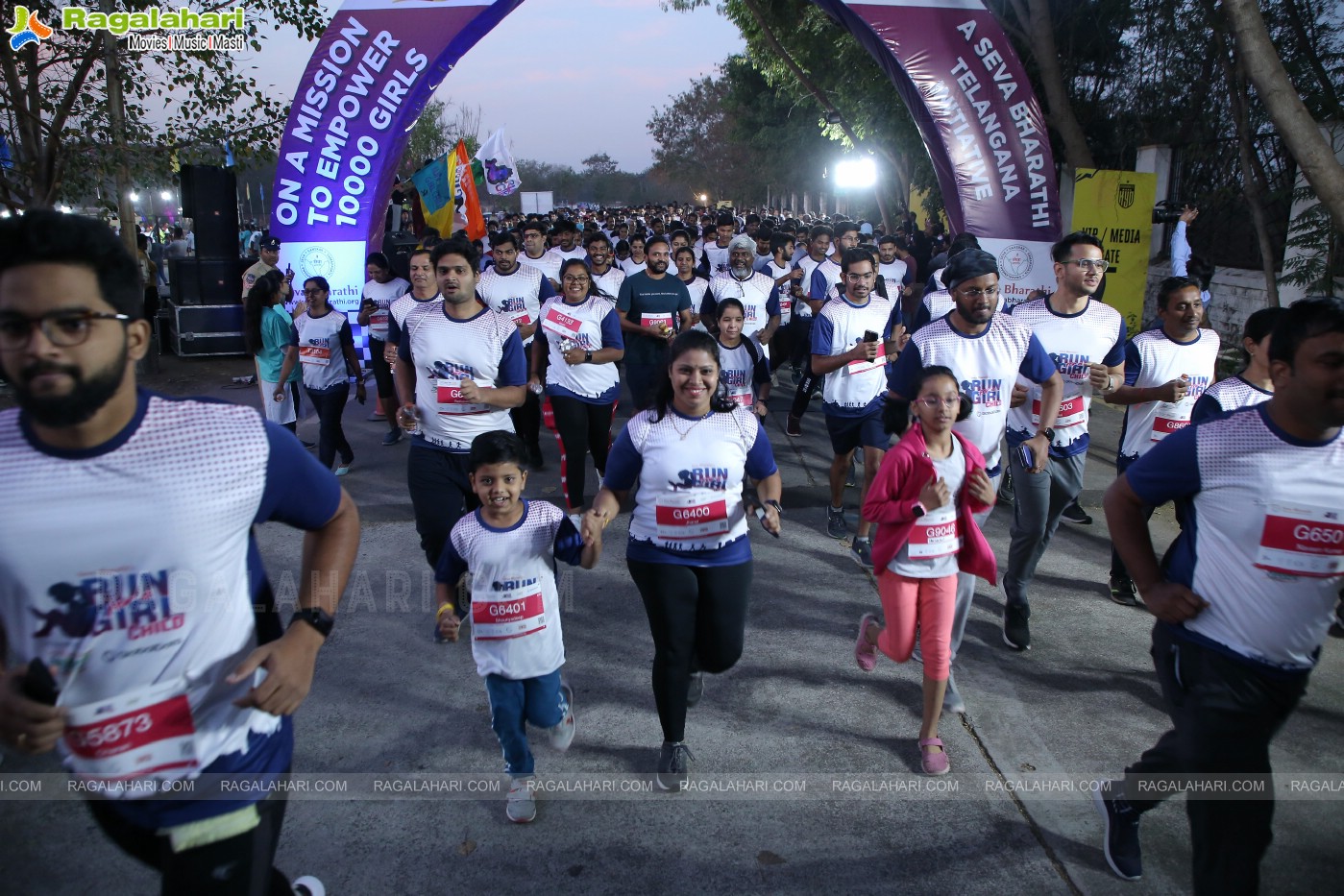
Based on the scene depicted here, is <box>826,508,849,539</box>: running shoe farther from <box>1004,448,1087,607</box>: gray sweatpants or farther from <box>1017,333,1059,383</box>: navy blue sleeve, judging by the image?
<box>1017,333,1059,383</box>: navy blue sleeve

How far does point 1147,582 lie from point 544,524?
6.87 ft

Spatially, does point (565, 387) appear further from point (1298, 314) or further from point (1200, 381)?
point (1298, 314)

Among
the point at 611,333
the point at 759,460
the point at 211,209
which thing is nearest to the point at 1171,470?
the point at 759,460

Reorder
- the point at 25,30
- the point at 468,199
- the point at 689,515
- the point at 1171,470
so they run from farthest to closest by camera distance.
Result: the point at 468,199 < the point at 25,30 < the point at 689,515 < the point at 1171,470

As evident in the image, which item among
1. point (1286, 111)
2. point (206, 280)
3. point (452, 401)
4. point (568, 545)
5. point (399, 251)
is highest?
point (1286, 111)

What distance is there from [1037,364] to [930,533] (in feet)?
5.04

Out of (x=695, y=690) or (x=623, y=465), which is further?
(x=695, y=690)

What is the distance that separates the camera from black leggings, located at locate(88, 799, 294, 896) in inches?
76.4

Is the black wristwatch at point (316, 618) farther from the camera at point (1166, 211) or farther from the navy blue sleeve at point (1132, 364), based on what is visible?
the camera at point (1166, 211)

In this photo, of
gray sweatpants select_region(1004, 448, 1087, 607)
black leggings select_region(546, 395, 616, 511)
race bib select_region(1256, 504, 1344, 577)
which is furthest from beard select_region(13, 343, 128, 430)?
black leggings select_region(546, 395, 616, 511)

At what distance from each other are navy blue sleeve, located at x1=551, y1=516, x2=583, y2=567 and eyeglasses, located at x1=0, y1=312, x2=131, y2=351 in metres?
2.00

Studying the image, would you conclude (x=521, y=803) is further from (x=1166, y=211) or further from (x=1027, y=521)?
(x=1166, y=211)

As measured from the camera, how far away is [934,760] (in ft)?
12.1

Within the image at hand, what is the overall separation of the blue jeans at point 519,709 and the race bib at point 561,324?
350cm
